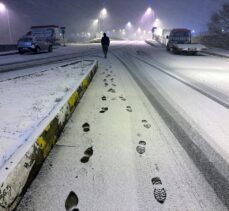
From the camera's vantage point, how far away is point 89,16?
96375mm

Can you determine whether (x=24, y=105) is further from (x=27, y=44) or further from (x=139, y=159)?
(x=27, y=44)

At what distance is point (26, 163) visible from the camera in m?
2.32

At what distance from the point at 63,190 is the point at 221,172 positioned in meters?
1.84

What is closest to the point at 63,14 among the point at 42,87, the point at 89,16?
the point at 89,16

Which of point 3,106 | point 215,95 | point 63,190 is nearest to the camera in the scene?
point 63,190

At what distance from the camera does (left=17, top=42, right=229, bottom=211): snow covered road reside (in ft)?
7.36

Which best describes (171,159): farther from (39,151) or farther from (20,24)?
(20,24)

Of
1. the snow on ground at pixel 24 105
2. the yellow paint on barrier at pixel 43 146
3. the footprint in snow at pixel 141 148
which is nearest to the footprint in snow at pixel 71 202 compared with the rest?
the yellow paint on barrier at pixel 43 146

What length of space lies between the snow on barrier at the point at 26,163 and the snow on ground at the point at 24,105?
39cm

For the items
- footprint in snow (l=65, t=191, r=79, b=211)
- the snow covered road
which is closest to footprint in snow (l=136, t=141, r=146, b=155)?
the snow covered road

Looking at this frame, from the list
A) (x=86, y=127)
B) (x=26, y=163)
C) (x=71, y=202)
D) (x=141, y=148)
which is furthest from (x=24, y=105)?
(x=71, y=202)

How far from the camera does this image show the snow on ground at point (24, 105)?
10.8ft

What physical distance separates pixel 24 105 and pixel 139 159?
3096 millimetres

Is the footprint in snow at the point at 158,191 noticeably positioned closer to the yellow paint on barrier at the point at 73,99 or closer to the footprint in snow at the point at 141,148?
the footprint in snow at the point at 141,148
